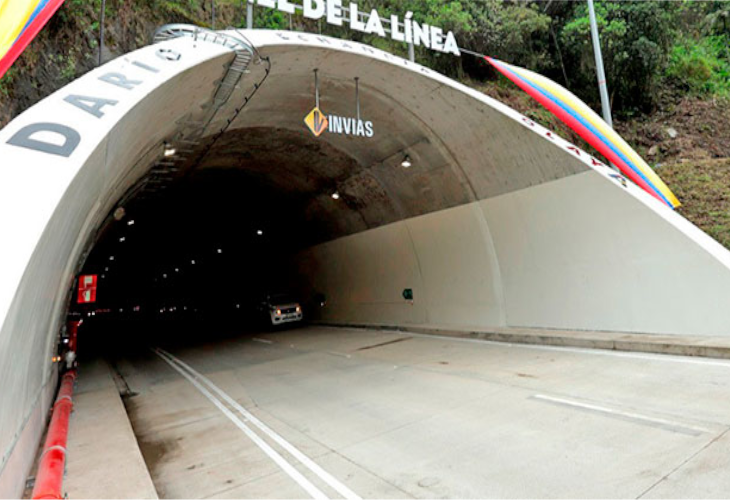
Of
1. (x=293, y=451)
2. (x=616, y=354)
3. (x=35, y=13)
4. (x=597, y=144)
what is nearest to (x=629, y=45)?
(x=597, y=144)

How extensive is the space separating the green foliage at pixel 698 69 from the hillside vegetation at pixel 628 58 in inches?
2.4

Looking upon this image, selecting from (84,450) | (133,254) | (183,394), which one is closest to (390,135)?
(183,394)

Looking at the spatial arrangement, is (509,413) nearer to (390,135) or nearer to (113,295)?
(390,135)

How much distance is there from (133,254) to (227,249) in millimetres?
10560

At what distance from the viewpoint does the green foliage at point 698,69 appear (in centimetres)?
2109

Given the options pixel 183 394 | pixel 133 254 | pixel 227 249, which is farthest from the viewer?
pixel 133 254

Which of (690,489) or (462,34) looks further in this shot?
(462,34)

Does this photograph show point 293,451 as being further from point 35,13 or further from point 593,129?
point 593,129

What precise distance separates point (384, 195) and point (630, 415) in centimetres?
1288

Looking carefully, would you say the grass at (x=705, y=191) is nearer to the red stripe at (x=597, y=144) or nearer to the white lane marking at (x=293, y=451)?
the red stripe at (x=597, y=144)

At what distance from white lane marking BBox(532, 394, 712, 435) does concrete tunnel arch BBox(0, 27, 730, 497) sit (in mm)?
5338

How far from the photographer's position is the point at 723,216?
13.1m

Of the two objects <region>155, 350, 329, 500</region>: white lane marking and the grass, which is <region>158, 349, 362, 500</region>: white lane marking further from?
the grass

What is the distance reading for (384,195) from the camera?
17.4 meters
